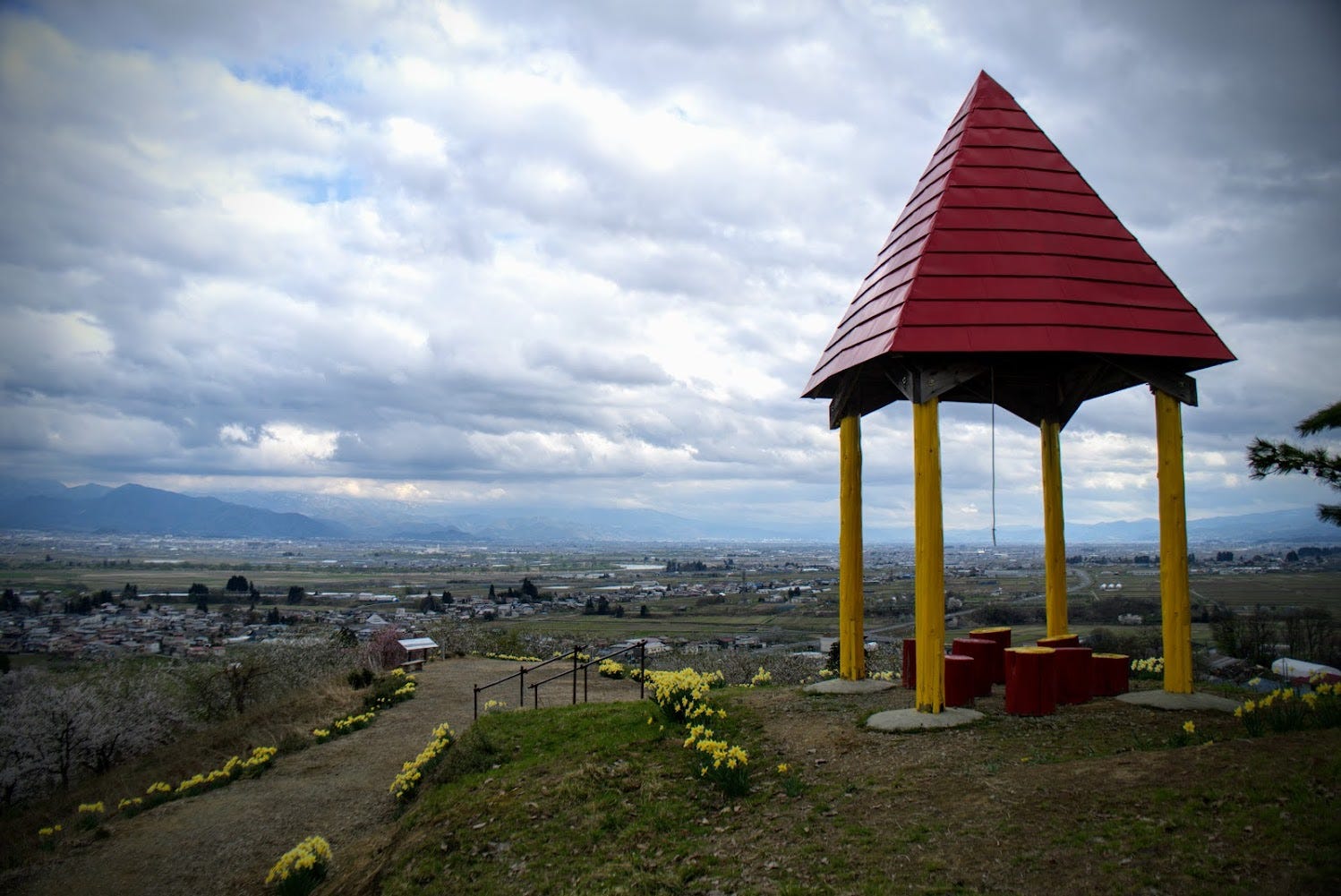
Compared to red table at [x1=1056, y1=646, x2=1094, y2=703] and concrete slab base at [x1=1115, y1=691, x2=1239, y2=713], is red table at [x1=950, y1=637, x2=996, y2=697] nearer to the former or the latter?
red table at [x1=1056, y1=646, x2=1094, y2=703]

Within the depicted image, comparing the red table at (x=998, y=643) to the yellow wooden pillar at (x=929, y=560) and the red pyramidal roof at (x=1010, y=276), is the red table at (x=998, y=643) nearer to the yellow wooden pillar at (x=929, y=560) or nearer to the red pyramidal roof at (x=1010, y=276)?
the yellow wooden pillar at (x=929, y=560)

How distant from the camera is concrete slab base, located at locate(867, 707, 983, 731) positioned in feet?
27.0

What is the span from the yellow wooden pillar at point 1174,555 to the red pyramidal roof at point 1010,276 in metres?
0.86

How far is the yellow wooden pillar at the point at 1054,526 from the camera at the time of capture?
1135cm

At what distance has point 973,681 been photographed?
944 cm

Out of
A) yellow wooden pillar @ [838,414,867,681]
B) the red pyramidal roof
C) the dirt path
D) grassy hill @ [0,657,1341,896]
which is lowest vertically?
the dirt path

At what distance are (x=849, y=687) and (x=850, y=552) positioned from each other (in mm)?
1947

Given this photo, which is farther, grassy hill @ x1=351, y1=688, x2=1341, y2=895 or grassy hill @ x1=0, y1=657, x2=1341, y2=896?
grassy hill @ x1=0, y1=657, x2=1341, y2=896

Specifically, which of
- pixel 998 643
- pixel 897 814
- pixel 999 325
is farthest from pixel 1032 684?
pixel 999 325

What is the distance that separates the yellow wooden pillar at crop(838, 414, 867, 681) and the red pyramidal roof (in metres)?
0.97

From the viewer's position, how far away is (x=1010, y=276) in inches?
360

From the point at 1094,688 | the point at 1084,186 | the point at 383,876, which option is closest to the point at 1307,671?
the point at 1094,688

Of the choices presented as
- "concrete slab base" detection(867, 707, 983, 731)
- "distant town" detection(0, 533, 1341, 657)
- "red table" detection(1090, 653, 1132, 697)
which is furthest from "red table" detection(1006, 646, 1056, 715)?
"distant town" detection(0, 533, 1341, 657)

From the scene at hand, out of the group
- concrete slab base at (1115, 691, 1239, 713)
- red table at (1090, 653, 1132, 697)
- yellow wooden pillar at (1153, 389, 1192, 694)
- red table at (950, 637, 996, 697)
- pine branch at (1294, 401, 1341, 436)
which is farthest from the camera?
red table at (950, 637, 996, 697)
